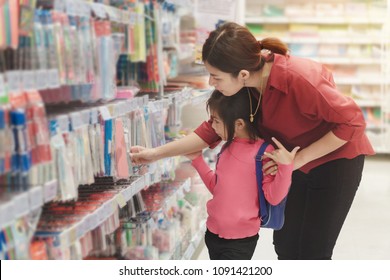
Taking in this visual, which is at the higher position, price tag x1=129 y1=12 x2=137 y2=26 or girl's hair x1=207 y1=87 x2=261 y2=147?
price tag x1=129 y1=12 x2=137 y2=26

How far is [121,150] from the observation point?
2156mm

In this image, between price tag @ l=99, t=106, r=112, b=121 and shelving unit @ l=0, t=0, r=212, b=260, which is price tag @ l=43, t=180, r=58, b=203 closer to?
shelving unit @ l=0, t=0, r=212, b=260

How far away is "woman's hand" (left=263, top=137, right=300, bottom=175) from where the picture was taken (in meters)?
2.10

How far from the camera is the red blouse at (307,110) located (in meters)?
2.14

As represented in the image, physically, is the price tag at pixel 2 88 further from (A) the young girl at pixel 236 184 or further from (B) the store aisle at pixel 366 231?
(B) the store aisle at pixel 366 231

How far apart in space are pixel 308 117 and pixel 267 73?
0.23 metres

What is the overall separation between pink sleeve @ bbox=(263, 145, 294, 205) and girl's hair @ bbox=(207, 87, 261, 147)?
5.2 inches

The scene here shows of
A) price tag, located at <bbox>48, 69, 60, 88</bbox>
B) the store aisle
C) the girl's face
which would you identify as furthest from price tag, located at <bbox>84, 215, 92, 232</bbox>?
the store aisle

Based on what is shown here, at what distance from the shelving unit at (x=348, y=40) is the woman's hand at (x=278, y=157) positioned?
546cm

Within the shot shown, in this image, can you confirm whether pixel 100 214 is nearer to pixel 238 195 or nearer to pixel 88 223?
pixel 88 223
